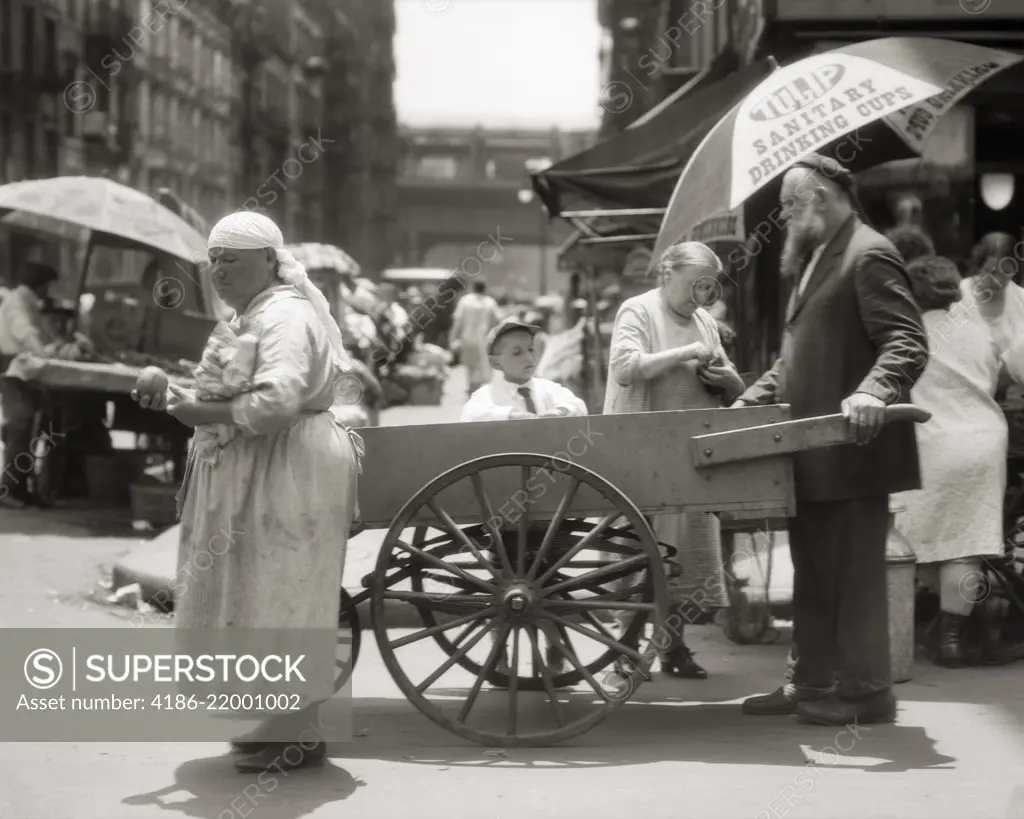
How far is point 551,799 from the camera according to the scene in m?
5.23

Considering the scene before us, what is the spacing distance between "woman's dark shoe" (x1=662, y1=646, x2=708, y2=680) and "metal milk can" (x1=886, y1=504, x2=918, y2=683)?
2.67 feet

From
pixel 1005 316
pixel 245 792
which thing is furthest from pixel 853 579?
pixel 1005 316

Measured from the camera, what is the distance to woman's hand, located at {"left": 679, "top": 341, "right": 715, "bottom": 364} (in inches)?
272

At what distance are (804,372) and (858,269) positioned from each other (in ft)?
1.41

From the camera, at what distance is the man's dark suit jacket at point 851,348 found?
6.20 meters

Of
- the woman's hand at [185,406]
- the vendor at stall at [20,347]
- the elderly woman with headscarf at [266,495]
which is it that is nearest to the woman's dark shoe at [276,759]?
the elderly woman with headscarf at [266,495]

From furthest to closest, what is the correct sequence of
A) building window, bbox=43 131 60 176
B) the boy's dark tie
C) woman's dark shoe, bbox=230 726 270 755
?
building window, bbox=43 131 60 176 → the boy's dark tie → woman's dark shoe, bbox=230 726 270 755

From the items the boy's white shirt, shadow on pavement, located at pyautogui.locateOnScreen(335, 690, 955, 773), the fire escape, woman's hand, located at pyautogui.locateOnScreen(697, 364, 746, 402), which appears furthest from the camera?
the fire escape

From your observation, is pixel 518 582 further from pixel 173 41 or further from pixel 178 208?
pixel 173 41

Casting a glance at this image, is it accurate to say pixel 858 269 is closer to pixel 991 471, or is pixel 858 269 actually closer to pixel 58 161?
pixel 991 471

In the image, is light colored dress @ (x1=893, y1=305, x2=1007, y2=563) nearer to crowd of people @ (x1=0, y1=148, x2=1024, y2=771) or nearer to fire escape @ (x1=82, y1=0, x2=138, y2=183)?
crowd of people @ (x1=0, y1=148, x2=1024, y2=771)

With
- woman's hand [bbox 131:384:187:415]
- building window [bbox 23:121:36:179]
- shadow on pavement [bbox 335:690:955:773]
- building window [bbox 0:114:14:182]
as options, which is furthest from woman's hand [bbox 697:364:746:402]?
building window [bbox 23:121:36:179]

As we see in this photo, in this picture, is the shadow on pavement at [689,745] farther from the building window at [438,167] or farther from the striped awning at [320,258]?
the building window at [438,167]

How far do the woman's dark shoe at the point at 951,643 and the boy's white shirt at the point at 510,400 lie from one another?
2110 mm
